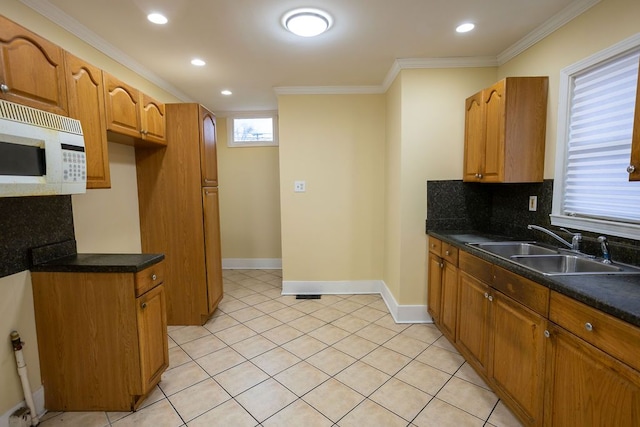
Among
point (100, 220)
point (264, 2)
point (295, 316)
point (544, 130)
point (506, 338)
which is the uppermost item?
point (264, 2)

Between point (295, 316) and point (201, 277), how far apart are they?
1037 millimetres

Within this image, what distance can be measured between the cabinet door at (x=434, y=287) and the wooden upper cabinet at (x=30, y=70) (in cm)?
287

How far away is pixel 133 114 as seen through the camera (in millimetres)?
2199

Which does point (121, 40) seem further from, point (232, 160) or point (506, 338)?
point (506, 338)

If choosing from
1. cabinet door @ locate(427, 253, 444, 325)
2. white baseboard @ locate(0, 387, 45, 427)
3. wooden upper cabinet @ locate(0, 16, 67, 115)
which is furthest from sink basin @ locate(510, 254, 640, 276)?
white baseboard @ locate(0, 387, 45, 427)

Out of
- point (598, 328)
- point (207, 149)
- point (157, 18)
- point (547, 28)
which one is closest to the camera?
point (598, 328)

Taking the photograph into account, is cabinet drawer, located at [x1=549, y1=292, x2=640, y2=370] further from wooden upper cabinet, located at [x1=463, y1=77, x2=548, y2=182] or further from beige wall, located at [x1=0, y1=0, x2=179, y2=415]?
beige wall, located at [x1=0, y1=0, x2=179, y2=415]

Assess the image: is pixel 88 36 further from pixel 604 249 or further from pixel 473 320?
pixel 604 249

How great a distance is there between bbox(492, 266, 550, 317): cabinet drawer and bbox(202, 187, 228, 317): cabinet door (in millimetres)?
2427

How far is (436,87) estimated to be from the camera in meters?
2.66

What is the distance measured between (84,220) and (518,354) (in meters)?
2.96

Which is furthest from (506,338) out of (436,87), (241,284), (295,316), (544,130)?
(241,284)

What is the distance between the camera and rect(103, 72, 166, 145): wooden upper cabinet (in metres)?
1.99

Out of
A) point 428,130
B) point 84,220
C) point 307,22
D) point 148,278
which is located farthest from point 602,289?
point 84,220
